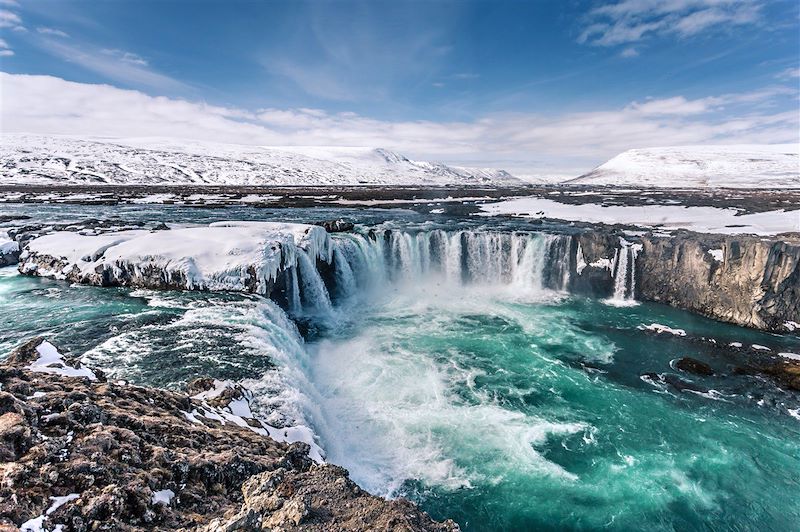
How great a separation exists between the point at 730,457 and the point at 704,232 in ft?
70.6

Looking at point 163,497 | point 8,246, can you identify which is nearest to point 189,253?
point 8,246

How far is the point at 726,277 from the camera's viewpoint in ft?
79.0

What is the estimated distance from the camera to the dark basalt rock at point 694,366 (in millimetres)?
17781

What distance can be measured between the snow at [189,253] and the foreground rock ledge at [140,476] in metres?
12.5

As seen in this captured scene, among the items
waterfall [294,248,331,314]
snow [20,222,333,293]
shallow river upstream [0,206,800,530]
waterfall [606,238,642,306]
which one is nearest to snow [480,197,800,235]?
waterfall [606,238,642,306]

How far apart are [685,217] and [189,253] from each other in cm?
4212

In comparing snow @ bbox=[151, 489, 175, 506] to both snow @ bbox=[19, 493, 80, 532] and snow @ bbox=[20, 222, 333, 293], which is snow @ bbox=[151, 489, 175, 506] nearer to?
snow @ bbox=[19, 493, 80, 532]

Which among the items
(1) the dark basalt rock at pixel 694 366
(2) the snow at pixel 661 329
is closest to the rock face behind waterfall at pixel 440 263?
(2) the snow at pixel 661 329

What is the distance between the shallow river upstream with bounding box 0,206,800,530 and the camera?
11.1 m

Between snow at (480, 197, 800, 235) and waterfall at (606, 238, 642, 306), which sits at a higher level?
snow at (480, 197, 800, 235)

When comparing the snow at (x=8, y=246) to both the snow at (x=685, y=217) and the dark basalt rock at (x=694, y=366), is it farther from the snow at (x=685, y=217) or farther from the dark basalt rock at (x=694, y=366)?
the snow at (x=685, y=217)

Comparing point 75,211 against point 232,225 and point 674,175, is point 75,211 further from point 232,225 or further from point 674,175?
point 674,175

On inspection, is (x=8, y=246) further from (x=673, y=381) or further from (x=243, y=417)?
(x=673, y=381)

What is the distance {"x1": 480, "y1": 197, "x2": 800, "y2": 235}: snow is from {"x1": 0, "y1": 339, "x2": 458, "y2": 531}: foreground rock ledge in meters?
33.1
